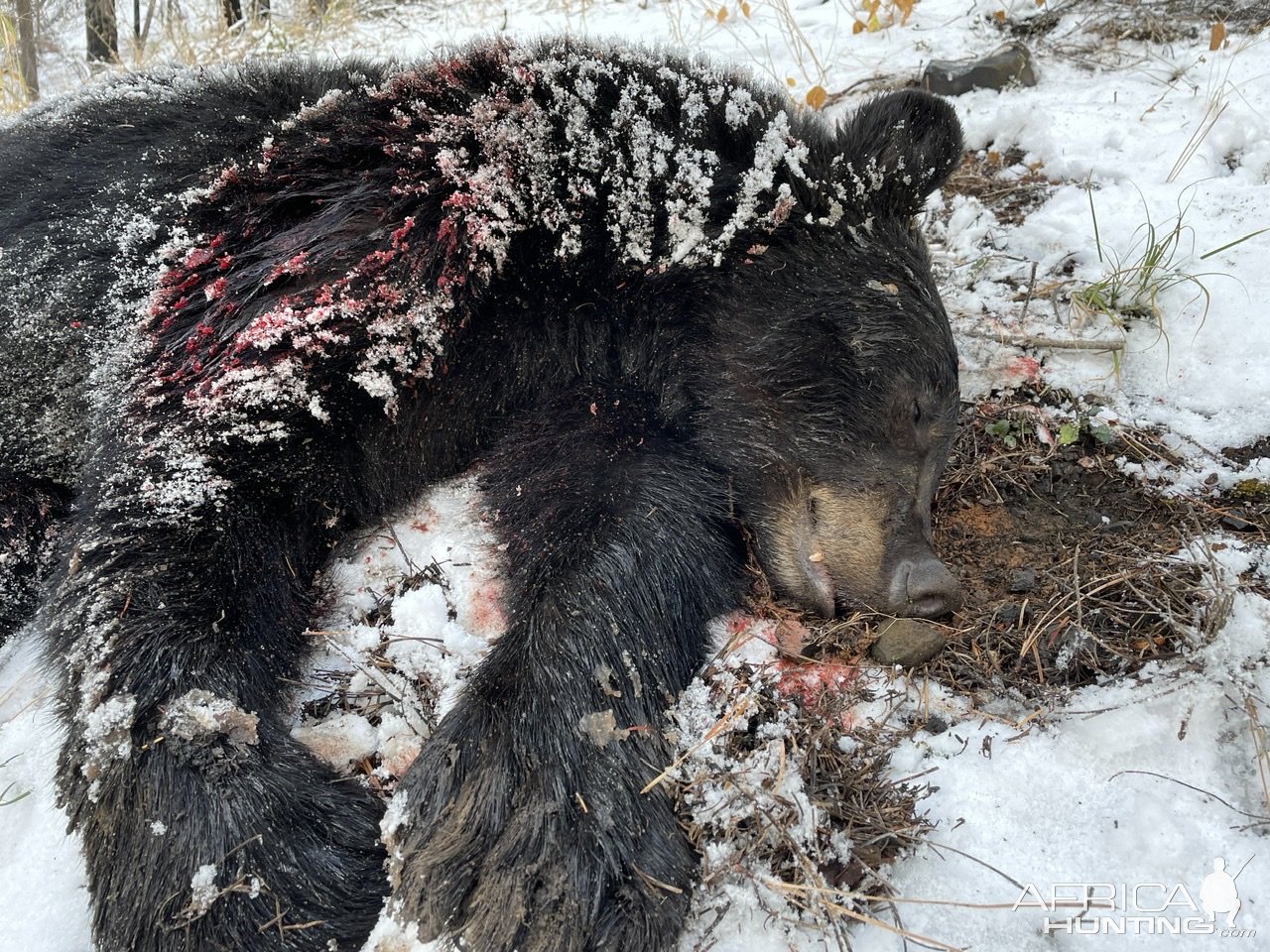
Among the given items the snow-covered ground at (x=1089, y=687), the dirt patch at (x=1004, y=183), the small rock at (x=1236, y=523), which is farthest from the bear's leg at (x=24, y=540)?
the dirt patch at (x=1004, y=183)

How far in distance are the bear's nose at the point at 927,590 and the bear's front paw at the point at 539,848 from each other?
3.14 ft

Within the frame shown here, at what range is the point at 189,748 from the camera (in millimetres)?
2049

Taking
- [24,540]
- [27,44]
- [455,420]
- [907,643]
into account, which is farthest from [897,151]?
[27,44]

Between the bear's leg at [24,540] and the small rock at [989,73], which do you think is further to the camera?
the small rock at [989,73]

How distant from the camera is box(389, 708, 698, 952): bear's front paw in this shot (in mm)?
1944

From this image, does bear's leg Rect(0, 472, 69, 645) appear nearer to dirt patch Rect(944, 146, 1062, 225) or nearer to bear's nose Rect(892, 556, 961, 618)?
bear's nose Rect(892, 556, 961, 618)

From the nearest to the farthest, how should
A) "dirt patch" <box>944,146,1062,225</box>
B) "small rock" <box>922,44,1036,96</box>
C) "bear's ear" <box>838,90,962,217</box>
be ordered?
"bear's ear" <box>838,90,962,217</box>, "dirt patch" <box>944,146,1062,225</box>, "small rock" <box>922,44,1036,96</box>

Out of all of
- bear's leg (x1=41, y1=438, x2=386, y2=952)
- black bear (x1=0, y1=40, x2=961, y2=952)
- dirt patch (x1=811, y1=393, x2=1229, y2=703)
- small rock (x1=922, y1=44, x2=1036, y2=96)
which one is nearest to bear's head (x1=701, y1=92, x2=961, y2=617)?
black bear (x1=0, y1=40, x2=961, y2=952)

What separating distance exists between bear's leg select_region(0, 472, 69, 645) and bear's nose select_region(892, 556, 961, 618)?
2.74m

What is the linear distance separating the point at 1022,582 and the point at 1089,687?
17.3 inches

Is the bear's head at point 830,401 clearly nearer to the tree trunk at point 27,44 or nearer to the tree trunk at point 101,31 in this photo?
the tree trunk at point 27,44

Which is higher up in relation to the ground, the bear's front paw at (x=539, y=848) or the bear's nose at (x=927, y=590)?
the bear's nose at (x=927, y=590)

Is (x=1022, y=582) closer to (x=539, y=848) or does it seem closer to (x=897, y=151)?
(x=897, y=151)

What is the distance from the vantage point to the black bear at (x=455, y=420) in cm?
204
